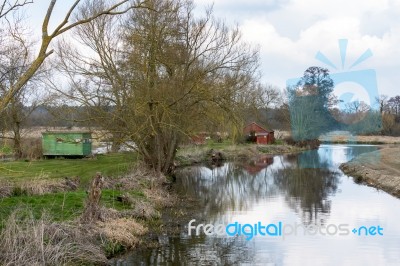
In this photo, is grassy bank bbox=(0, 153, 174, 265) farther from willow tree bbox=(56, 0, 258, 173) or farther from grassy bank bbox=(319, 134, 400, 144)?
grassy bank bbox=(319, 134, 400, 144)

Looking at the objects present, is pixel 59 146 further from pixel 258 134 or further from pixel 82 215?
pixel 258 134

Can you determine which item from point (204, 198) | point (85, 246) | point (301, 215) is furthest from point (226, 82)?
point (85, 246)

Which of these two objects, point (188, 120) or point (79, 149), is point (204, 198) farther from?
point (79, 149)

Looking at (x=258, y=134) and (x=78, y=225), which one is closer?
(x=78, y=225)

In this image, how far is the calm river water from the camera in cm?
1016

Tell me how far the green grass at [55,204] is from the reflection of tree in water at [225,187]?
3.23 meters

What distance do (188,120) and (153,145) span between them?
232 centimetres

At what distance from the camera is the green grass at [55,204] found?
11352mm

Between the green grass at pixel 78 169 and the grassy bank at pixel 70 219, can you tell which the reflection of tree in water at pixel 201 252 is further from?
the green grass at pixel 78 169

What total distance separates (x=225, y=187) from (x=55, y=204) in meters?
11.1

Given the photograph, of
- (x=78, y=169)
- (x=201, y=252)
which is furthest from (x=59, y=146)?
(x=201, y=252)

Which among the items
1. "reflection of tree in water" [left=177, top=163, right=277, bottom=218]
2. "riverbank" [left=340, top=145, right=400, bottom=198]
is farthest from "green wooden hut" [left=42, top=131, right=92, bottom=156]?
"riverbank" [left=340, top=145, right=400, bottom=198]

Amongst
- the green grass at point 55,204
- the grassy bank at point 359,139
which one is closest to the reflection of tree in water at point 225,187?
the green grass at point 55,204

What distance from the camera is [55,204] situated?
12.8m
